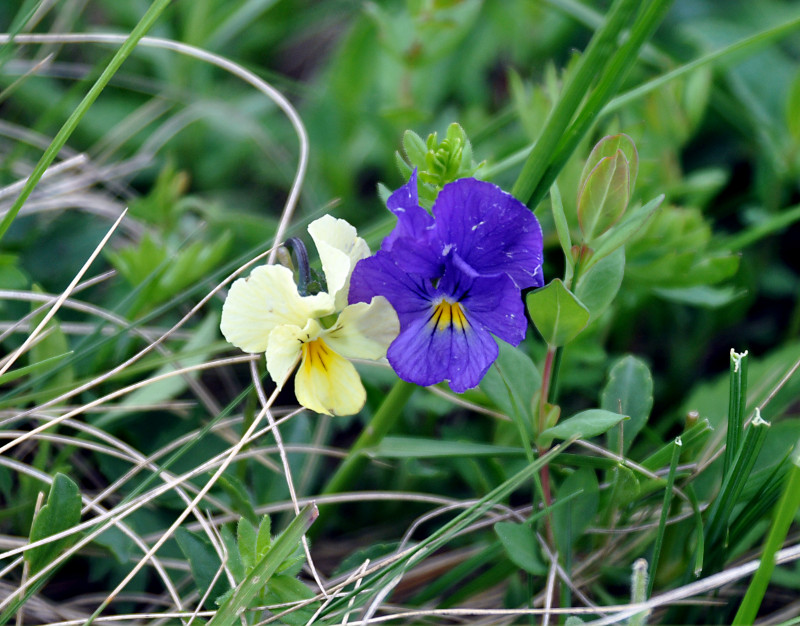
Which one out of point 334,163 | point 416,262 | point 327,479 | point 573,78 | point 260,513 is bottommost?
point 327,479

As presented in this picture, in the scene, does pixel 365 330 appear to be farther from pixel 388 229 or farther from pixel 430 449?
pixel 388 229

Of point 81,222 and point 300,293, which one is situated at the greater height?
point 300,293

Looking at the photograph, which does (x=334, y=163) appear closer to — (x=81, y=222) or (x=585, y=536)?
(x=81, y=222)

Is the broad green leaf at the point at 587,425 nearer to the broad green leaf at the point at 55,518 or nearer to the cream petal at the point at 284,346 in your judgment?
the cream petal at the point at 284,346

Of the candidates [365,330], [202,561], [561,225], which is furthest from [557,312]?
[202,561]

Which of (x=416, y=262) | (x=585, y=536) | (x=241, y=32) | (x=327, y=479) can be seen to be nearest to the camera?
(x=416, y=262)

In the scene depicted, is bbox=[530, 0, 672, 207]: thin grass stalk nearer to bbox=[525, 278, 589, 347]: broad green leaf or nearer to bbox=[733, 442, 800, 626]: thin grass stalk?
bbox=[525, 278, 589, 347]: broad green leaf

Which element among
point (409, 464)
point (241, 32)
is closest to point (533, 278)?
point (409, 464)

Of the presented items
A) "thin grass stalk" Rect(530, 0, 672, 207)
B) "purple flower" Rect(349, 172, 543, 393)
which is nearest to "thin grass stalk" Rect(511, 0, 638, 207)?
"thin grass stalk" Rect(530, 0, 672, 207)
